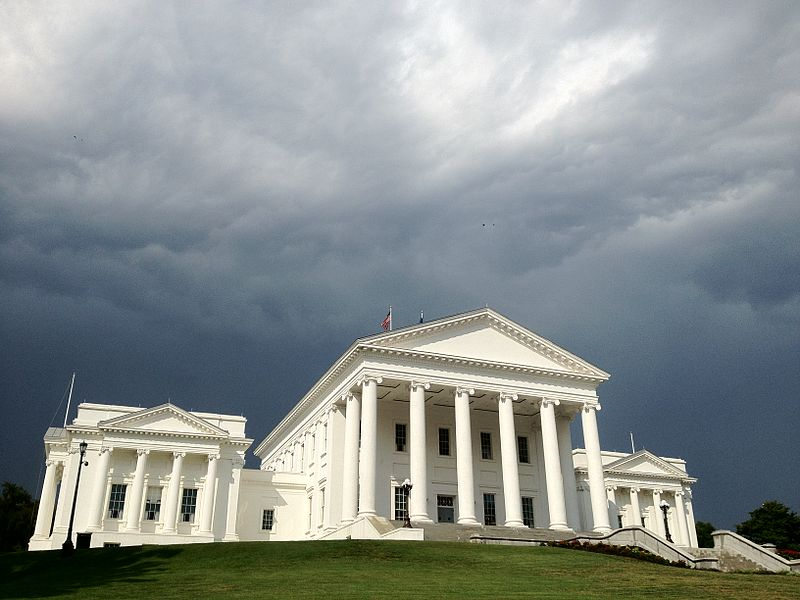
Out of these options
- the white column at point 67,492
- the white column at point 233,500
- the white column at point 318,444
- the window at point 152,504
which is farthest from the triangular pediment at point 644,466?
the white column at point 67,492

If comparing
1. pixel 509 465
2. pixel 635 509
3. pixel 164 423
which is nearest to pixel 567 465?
pixel 509 465

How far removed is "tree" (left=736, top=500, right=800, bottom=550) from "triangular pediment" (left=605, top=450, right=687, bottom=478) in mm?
22550

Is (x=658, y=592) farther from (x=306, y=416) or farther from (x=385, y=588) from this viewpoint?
(x=306, y=416)

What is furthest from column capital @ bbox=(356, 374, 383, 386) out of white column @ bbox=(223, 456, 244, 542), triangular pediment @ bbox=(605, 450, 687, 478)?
triangular pediment @ bbox=(605, 450, 687, 478)

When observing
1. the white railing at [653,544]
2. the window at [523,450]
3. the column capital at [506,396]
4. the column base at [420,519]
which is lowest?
the white railing at [653,544]

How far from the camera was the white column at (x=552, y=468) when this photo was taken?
4756cm

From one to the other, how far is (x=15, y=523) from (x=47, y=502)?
88.4 ft

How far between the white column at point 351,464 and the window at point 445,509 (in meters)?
6.74

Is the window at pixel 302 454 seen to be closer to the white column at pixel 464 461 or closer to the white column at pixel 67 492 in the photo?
the white column at pixel 67 492

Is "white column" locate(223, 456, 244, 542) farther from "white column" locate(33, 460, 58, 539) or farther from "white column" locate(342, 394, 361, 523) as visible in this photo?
"white column" locate(33, 460, 58, 539)

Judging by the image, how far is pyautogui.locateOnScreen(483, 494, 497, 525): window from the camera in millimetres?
53188

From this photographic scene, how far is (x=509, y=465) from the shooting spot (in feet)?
157

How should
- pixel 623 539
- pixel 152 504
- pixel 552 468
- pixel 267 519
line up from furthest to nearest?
pixel 267 519, pixel 152 504, pixel 552 468, pixel 623 539

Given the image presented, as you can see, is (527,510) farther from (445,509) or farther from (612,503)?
(612,503)
